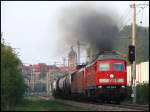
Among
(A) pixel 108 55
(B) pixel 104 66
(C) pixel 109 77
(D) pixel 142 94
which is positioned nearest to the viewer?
(C) pixel 109 77

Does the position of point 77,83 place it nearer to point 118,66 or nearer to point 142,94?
point 142,94

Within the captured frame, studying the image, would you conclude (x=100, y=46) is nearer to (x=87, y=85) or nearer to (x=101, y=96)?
(x=87, y=85)

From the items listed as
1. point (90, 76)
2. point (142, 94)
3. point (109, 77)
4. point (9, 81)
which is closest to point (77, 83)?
point (142, 94)

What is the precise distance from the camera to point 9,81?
4103cm

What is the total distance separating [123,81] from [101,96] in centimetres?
215

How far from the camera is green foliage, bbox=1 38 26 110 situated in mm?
38531

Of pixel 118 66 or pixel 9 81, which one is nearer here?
pixel 9 81

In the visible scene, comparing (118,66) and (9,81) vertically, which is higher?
(118,66)

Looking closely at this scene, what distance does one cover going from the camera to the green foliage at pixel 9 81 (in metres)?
38.5

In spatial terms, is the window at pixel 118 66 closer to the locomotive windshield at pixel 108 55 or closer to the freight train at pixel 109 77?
the freight train at pixel 109 77

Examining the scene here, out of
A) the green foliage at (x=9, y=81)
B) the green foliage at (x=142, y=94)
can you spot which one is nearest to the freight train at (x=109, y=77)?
the green foliage at (x=142, y=94)

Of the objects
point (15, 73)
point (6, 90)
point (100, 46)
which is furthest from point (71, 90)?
point (6, 90)

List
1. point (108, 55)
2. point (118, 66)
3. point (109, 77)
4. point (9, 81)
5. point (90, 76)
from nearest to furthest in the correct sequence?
point (9, 81) < point (109, 77) < point (118, 66) < point (108, 55) < point (90, 76)

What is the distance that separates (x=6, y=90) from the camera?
39.3 meters
